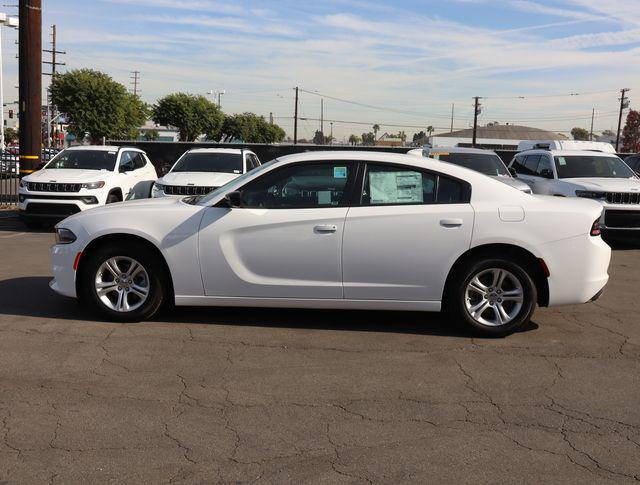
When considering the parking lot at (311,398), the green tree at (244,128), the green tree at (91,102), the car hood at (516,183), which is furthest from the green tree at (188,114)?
the parking lot at (311,398)

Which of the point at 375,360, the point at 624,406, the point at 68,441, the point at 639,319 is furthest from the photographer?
the point at 639,319

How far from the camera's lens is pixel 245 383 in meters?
4.46

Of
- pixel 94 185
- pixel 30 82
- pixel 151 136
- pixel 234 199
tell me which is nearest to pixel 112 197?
pixel 94 185

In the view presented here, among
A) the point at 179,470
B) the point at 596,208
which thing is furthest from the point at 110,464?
the point at 596,208

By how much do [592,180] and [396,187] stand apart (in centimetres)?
740

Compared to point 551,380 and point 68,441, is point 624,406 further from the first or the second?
point 68,441

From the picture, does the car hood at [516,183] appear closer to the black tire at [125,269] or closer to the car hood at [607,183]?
the car hood at [607,183]

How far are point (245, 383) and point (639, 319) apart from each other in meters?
4.20

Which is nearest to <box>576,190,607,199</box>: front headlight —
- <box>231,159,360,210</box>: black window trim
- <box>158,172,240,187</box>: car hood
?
<box>158,172,240,187</box>: car hood

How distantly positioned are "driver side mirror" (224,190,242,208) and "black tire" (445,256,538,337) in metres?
1.98

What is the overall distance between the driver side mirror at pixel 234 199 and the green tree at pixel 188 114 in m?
64.9

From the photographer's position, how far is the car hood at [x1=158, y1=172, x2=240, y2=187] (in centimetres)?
1167

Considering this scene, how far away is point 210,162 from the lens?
13.2 m

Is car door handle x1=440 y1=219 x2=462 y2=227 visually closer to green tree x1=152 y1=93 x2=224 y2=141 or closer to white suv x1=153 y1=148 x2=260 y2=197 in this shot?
white suv x1=153 y1=148 x2=260 y2=197
